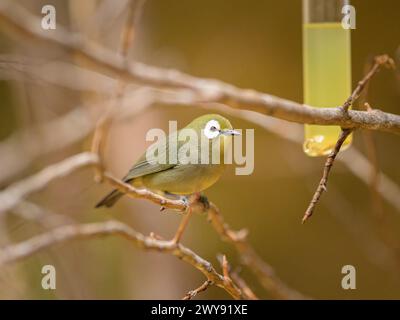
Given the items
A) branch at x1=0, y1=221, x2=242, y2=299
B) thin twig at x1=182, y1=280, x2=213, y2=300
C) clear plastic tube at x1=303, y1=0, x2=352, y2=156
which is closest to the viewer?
branch at x1=0, y1=221, x2=242, y2=299

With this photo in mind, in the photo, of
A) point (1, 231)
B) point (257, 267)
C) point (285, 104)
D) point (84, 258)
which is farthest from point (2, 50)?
point (285, 104)

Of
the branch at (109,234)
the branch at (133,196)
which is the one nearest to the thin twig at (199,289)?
the branch at (109,234)

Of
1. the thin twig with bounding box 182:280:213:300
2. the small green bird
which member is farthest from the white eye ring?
the thin twig with bounding box 182:280:213:300

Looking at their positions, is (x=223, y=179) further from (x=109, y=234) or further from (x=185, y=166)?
(x=109, y=234)

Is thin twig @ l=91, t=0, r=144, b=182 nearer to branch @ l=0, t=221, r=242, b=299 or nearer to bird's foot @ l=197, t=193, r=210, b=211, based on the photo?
branch @ l=0, t=221, r=242, b=299

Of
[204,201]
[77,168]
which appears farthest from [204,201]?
[77,168]

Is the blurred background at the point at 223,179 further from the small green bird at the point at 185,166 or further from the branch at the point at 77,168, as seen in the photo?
the branch at the point at 77,168
